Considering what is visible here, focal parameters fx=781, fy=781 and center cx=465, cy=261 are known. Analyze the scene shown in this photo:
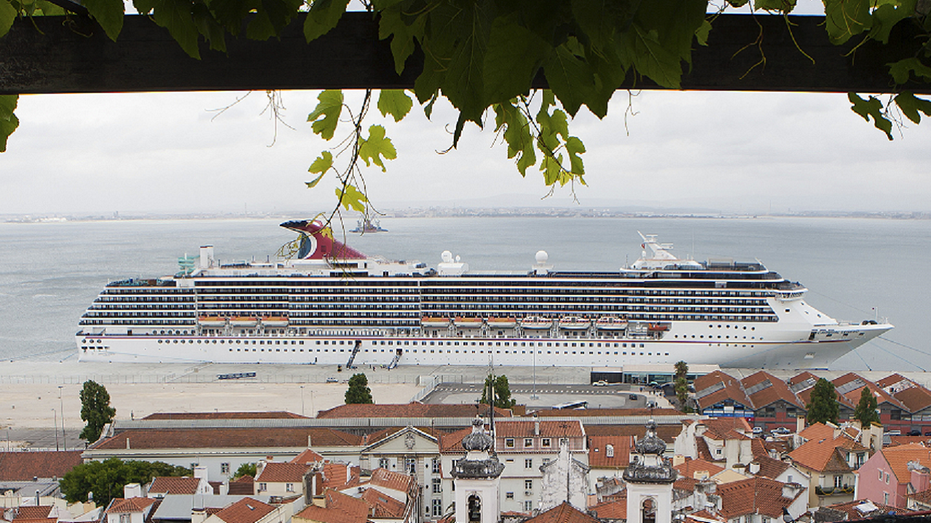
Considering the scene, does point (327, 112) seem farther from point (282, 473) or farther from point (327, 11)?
point (282, 473)

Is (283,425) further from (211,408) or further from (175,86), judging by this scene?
(175,86)

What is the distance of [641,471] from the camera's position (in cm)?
1055

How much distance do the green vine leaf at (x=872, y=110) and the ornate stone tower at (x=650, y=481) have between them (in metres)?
9.74

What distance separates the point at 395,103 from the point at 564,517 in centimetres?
1075

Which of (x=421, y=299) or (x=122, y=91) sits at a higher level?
(x=122, y=91)

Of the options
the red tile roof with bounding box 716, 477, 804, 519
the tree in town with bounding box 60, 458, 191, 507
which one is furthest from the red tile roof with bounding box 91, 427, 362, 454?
the red tile roof with bounding box 716, 477, 804, 519

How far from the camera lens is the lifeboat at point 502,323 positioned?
40.1 meters

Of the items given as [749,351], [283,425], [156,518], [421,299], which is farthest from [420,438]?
[749,351]

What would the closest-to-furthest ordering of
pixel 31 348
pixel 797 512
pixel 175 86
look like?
pixel 175 86 < pixel 797 512 < pixel 31 348

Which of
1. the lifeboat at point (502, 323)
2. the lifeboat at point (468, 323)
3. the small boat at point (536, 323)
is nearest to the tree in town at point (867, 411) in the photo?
the small boat at point (536, 323)

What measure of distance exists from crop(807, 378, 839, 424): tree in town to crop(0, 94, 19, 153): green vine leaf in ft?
85.3

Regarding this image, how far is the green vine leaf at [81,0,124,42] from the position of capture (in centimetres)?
90

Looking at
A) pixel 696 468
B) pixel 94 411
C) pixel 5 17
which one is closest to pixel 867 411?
pixel 696 468

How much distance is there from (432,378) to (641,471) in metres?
25.1
